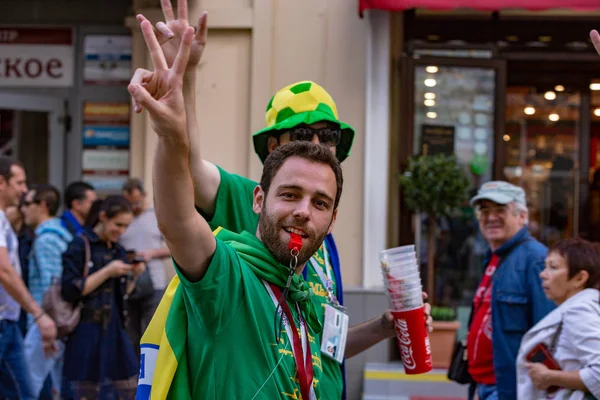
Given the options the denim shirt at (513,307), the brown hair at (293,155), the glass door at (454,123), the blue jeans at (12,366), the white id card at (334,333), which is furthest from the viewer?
the glass door at (454,123)

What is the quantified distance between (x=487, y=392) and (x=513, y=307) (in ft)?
1.82

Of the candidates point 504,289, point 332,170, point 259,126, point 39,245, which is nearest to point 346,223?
point 259,126

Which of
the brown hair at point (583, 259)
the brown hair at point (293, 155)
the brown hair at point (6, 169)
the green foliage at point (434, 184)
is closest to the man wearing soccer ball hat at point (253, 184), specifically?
the brown hair at point (293, 155)

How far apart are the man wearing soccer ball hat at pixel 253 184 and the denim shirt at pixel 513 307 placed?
1.93 metres

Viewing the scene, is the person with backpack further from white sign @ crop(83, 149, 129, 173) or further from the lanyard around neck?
the lanyard around neck

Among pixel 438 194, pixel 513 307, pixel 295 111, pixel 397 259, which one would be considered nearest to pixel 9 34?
pixel 438 194

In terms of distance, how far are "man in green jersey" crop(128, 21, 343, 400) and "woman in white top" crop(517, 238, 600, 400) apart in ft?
7.28

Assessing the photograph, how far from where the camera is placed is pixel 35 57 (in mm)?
10438

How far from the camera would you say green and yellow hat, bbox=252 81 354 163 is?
3586mm

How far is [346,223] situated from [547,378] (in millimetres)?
4591

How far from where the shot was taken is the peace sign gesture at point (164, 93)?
220 centimetres

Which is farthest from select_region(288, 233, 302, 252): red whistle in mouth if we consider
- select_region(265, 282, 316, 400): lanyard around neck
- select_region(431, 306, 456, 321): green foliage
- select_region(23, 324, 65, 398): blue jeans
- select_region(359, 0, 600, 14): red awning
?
select_region(431, 306, 456, 321): green foliage

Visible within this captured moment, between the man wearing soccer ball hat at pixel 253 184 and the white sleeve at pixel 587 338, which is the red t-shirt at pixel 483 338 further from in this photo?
the man wearing soccer ball hat at pixel 253 184

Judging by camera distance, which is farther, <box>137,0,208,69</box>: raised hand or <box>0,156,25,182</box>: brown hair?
<box>0,156,25,182</box>: brown hair
